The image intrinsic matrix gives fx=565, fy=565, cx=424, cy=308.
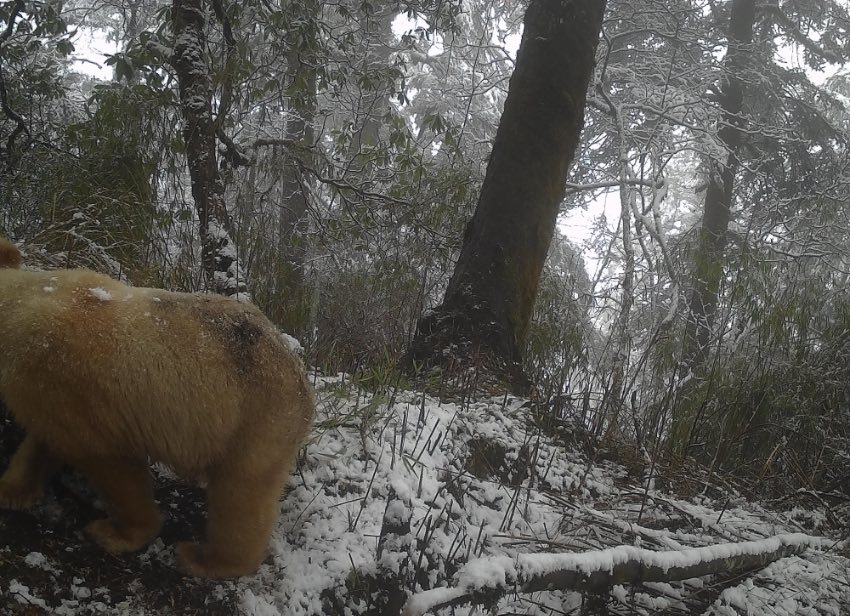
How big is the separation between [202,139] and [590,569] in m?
3.37

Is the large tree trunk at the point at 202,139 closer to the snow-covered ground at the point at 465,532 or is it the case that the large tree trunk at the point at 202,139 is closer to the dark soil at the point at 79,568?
the snow-covered ground at the point at 465,532

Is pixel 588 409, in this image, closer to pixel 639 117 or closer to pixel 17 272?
pixel 17 272

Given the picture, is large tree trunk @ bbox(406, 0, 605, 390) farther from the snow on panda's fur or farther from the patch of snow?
the patch of snow

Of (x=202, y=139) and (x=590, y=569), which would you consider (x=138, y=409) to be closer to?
(x=590, y=569)

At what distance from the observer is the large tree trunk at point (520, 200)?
12.8ft

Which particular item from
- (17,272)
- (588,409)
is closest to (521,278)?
(588,409)

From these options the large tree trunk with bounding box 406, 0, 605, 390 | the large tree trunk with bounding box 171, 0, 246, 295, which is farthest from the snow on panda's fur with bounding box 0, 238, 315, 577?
the large tree trunk with bounding box 406, 0, 605, 390

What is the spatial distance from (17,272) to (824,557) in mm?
3740

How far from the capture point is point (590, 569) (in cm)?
200

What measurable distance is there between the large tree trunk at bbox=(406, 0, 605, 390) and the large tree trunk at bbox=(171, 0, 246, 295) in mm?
1412

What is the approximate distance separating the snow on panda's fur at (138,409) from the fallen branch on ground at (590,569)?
0.72 m

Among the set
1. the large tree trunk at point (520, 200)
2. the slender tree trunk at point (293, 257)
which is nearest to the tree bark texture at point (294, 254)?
the slender tree trunk at point (293, 257)

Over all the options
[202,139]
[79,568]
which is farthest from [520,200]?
[79,568]

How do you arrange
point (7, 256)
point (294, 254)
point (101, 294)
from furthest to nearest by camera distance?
point (294, 254) → point (7, 256) → point (101, 294)
